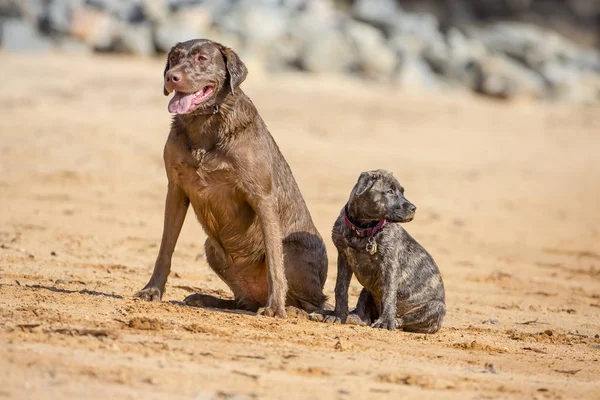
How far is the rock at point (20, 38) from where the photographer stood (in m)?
20.3

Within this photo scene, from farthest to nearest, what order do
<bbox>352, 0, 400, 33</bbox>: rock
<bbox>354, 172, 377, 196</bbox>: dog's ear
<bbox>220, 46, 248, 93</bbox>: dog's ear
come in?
<bbox>352, 0, 400, 33</bbox>: rock → <bbox>354, 172, 377, 196</bbox>: dog's ear → <bbox>220, 46, 248, 93</bbox>: dog's ear

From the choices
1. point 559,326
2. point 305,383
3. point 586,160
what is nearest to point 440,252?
point 559,326

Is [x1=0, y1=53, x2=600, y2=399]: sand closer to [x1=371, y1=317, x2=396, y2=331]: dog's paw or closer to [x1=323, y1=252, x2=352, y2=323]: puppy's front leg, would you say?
[x1=371, y1=317, x2=396, y2=331]: dog's paw

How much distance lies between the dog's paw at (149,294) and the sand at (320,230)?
0.32ft

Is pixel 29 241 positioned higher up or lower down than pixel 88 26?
lower down

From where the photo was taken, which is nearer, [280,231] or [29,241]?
[280,231]

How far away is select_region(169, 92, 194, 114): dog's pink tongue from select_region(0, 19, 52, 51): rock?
14.0 metres

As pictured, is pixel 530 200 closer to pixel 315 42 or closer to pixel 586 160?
pixel 586 160

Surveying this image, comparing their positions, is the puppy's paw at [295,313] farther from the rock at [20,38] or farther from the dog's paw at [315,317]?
the rock at [20,38]

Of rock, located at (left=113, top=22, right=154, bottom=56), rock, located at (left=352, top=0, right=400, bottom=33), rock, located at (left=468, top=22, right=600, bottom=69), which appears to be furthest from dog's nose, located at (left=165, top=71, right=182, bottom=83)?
rock, located at (left=468, top=22, right=600, bottom=69)

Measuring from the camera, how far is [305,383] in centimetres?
523

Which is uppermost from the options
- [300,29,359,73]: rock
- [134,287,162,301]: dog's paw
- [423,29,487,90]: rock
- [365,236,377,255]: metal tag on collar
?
[423,29,487,90]: rock

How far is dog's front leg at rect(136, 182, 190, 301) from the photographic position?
7.46 metres

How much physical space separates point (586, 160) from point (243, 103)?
43.4ft
